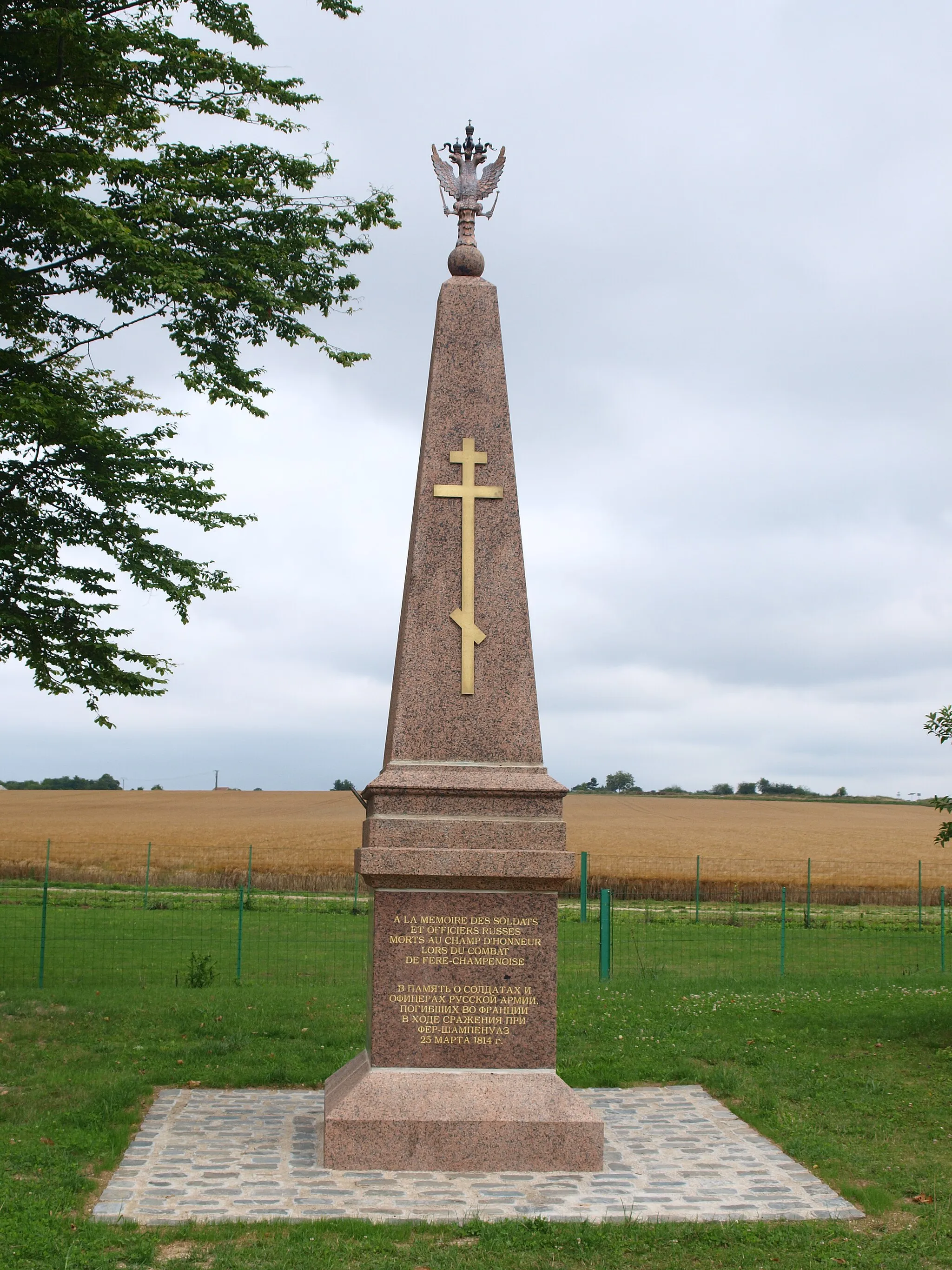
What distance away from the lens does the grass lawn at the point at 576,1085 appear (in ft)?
18.5

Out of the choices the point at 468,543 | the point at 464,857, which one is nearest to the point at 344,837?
the point at 468,543

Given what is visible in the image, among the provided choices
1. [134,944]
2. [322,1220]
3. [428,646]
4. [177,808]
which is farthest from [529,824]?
[177,808]

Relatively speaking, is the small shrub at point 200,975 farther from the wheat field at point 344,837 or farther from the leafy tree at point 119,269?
the wheat field at point 344,837

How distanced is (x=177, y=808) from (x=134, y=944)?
4337 cm

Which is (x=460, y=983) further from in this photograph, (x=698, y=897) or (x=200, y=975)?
(x=698, y=897)

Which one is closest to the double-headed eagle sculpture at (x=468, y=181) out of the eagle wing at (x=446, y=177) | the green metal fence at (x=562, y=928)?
the eagle wing at (x=446, y=177)

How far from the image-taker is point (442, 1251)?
561 centimetres

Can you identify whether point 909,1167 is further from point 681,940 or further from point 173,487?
point 681,940

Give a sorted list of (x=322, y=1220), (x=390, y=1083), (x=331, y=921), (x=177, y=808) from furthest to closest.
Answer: (x=177, y=808), (x=331, y=921), (x=390, y=1083), (x=322, y=1220)

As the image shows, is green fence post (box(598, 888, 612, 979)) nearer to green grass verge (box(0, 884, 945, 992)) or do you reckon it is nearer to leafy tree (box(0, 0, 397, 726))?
green grass verge (box(0, 884, 945, 992))

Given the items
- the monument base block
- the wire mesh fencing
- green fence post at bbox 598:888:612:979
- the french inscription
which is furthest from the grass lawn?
the wire mesh fencing

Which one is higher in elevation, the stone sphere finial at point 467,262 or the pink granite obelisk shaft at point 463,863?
the stone sphere finial at point 467,262

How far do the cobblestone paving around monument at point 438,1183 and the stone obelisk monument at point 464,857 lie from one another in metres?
0.28

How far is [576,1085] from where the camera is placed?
31.3 feet
